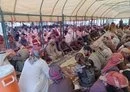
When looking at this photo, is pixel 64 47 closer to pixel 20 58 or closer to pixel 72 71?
pixel 20 58

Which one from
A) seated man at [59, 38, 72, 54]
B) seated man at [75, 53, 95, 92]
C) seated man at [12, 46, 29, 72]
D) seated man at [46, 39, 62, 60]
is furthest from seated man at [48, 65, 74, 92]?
seated man at [59, 38, 72, 54]

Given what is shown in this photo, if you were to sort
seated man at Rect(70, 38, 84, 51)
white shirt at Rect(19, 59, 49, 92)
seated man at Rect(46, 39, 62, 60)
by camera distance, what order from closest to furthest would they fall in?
white shirt at Rect(19, 59, 49, 92) < seated man at Rect(46, 39, 62, 60) < seated man at Rect(70, 38, 84, 51)

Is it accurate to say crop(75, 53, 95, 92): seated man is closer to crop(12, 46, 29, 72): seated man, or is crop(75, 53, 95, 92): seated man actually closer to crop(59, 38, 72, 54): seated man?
crop(12, 46, 29, 72): seated man

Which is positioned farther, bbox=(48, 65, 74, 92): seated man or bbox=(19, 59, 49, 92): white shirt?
bbox=(19, 59, 49, 92): white shirt

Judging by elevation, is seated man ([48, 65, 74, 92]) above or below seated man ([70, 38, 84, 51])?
above

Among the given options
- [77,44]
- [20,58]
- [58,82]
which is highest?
[58,82]

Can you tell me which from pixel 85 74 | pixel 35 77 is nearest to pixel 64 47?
pixel 85 74

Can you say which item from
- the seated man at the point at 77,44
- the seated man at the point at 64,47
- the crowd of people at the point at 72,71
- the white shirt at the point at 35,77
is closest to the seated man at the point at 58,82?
the crowd of people at the point at 72,71

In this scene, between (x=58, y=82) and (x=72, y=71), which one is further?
(x=72, y=71)

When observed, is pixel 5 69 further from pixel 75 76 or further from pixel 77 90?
pixel 75 76

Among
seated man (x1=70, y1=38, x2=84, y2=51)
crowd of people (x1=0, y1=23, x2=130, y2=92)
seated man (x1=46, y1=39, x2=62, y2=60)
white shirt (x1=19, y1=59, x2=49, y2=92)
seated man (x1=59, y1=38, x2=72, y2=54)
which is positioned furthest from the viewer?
seated man (x1=70, y1=38, x2=84, y2=51)

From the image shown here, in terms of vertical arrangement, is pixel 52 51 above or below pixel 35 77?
below

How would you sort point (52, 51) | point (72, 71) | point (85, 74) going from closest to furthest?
point (85, 74), point (72, 71), point (52, 51)

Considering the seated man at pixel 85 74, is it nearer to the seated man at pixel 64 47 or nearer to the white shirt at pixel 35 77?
the white shirt at pixel 35 77
